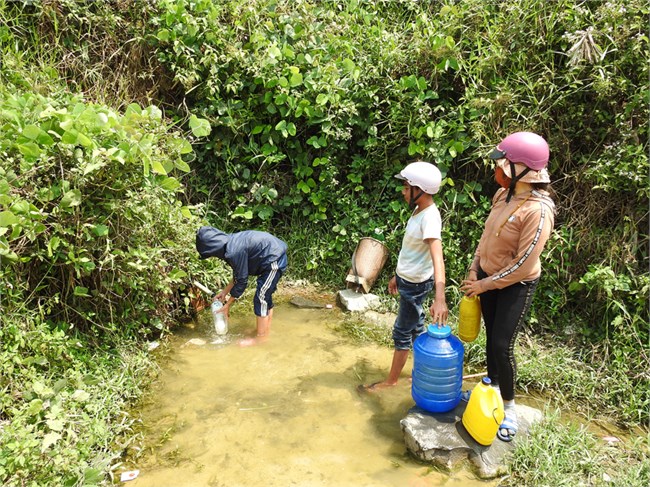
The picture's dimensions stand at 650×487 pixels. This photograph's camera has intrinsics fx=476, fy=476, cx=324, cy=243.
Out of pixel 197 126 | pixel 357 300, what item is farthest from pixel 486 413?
pixel 197 126

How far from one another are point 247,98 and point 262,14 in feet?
3.59

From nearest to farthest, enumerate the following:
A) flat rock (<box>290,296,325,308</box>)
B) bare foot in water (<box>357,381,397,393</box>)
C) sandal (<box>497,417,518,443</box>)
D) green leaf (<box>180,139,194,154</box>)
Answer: sandal (<box>497,417,518,443</box>), bare foot in water (<box>357,381,397,393</box>), green leaf (<box>180,139,194,154</box>), flat rock (<box>290,296,325,308</box>)

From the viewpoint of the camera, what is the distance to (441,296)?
303cm

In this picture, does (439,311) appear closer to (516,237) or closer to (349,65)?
(516,237)

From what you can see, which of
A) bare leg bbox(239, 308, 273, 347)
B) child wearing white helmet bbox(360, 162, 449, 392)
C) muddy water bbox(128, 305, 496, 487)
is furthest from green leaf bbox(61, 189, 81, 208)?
child wearing white helmet bbox(360, 162, 449, 392)

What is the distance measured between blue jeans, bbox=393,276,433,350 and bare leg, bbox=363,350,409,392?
79 millimetres

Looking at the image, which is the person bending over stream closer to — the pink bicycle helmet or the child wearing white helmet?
the child wearing white helmet

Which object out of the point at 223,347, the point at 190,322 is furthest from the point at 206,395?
the point at 190,322

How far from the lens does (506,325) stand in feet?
9.44

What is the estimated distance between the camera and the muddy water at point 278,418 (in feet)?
9.46

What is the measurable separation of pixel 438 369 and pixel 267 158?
3.25m

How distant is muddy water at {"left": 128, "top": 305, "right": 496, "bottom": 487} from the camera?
288cm

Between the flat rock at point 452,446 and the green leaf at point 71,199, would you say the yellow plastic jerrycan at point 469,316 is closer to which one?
the flat rock at point 452,446

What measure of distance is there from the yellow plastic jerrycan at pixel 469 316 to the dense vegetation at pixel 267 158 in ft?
3.32
